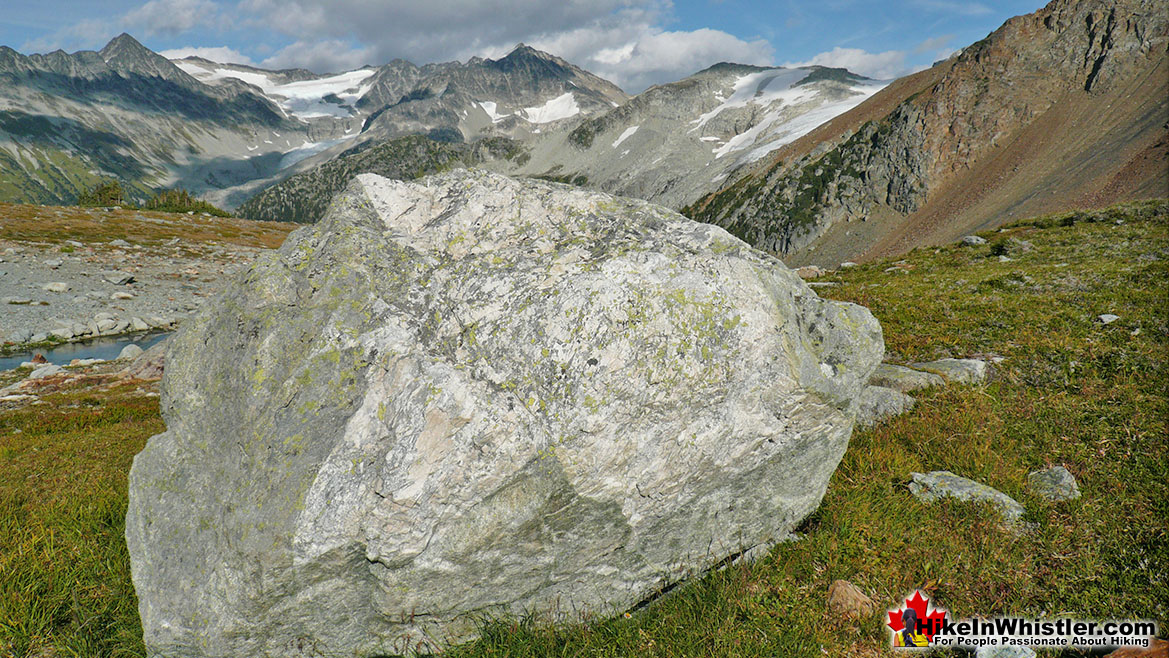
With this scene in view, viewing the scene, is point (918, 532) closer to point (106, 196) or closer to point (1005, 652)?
point (1005, 652)

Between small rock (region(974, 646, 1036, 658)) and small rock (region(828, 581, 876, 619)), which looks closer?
small rock (region(974, 646, 1036, 658))

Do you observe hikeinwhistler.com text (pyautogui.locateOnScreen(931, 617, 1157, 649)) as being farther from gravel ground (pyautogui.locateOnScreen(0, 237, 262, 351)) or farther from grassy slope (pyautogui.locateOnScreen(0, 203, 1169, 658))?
gravel ground (pyautogui.locateOnScreen(0, 237, 262, 351))

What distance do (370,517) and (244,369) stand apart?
2359 millimetres

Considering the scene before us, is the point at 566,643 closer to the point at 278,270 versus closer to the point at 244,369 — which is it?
the point at 244,369

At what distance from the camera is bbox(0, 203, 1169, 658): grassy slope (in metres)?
5.34

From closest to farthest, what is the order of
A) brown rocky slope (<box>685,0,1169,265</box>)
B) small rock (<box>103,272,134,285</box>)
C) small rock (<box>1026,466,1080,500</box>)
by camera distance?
1. small rock (<box>1026,466,1080,500</box>)
2. small rock (<box>103,272,134,285</box>)
3. brown rocky slope (<box>685,0,1169,265</box>)

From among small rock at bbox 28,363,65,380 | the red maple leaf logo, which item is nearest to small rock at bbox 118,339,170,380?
small rock at bbox 28,363,65,380

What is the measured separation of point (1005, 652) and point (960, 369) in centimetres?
779

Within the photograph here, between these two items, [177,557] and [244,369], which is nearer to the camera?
[177,557]

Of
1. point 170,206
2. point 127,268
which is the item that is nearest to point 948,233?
point 127,268

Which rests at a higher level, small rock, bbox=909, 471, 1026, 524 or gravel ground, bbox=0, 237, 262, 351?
gravel ground, bbox=0, 237, 262, 351

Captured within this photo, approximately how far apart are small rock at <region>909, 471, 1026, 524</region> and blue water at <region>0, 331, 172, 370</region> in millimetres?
40477

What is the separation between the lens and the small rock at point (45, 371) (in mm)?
24634

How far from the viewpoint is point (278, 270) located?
6250mm
